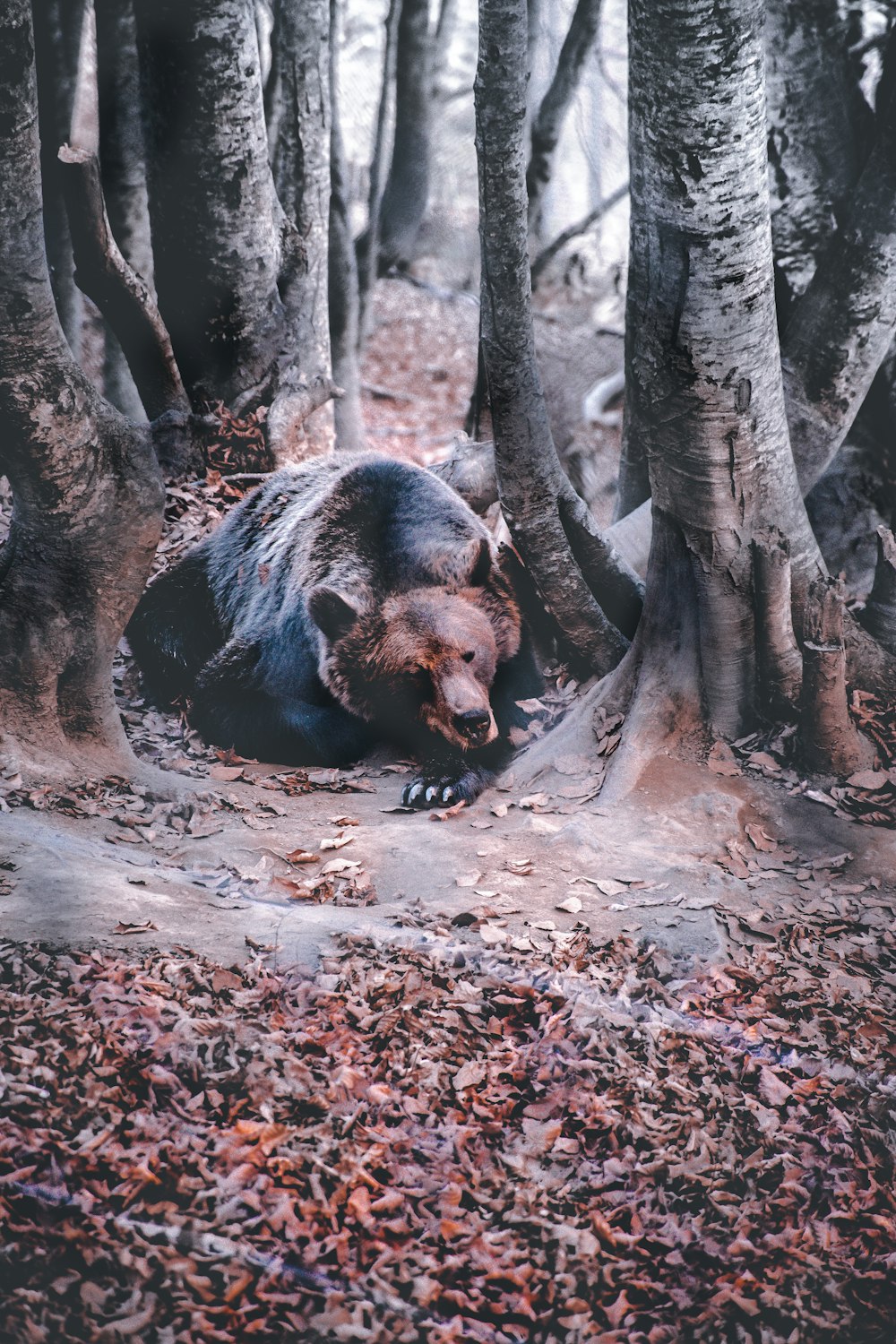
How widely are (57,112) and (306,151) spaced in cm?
242

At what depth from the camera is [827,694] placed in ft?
13.6

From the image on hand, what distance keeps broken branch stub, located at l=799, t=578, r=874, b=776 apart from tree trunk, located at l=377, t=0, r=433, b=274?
9.95 m

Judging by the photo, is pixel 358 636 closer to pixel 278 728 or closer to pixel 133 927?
pixel 278 728

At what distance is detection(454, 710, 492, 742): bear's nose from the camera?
16.6 ft

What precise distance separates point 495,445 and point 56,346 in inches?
83.0

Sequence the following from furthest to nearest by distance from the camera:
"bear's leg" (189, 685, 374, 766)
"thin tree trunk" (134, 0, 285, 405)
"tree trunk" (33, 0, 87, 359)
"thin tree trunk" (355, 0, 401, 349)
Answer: "thin tree trunk" (355, 0, 401, 349) < "tree trunk" (33, 0, 87, 359) < "thin tree trunk" (134, 0, 285, 405) < "bear's leg" (189, 685, 374, 766)

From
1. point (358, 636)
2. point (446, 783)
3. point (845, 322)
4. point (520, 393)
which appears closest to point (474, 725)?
point (446, 783)

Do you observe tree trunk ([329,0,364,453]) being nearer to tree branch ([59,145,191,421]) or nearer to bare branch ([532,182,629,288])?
bare branch ([532,182,629,288])

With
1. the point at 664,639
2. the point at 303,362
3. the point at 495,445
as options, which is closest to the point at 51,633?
the point at 495,445

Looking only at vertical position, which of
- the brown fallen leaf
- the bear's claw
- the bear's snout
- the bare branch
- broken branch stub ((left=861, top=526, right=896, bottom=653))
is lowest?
the bear's claw

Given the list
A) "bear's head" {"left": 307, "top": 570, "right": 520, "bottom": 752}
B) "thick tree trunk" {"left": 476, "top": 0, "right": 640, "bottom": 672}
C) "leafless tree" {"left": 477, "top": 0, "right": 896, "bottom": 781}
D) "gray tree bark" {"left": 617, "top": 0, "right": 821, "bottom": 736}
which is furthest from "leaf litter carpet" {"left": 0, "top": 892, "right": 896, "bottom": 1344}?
"thick tree trunk" {"left": 476, "top": 0, "right": 640, "bottom": 672}

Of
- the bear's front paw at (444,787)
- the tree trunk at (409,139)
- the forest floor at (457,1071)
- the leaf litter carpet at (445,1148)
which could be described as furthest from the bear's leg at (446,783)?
the tree trunk at (409,139)

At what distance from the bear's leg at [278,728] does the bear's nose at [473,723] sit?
77 centimetres

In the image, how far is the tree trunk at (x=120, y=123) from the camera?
8.21 m
